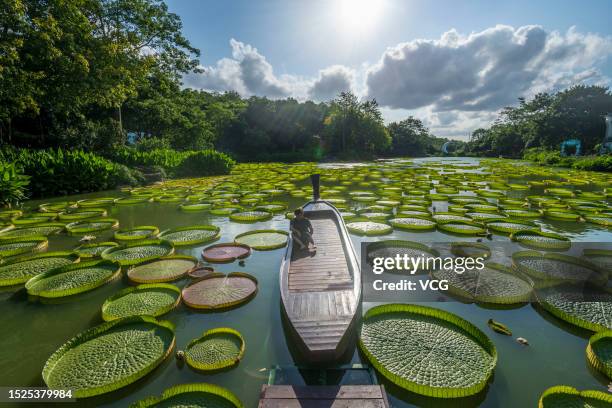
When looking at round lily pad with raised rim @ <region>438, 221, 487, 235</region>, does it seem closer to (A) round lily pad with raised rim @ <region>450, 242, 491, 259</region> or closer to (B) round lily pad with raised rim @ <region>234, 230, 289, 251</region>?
(A) round lily pad with raised rim @ <region>450, 242, 491, 259</region>

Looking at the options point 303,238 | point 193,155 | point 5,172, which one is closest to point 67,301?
point 303,238

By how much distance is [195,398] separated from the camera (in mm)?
2826

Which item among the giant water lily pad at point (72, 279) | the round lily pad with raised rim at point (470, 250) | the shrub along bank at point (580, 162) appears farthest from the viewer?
the shrub along bank at point (580, 162)

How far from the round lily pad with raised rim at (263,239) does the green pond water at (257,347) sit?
44.1 inches

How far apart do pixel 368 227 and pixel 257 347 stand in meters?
5.33

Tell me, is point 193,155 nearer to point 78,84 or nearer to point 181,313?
point 78,84

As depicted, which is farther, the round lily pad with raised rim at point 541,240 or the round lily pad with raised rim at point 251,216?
the round lily pad with raised rim at point 251,216

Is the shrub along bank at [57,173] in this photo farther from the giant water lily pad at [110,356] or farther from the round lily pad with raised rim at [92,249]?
the giant water lily pad at [110,356]

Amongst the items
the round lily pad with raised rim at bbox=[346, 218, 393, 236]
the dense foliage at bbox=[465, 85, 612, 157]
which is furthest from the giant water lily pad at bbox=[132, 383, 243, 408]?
the dense foliage at bbox=[465, 85, 612, 157]

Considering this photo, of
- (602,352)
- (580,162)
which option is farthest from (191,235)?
(580,162)

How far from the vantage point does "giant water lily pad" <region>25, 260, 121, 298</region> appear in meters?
4.79

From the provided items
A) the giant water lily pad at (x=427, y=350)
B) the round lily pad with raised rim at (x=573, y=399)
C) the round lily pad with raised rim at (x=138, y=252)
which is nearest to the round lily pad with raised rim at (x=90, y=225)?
the round lily pad with raised rim at (x=138, y=252)

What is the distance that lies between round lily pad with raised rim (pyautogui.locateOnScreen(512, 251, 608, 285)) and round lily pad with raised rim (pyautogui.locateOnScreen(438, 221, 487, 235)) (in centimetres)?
181

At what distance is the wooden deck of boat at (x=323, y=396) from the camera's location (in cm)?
261
